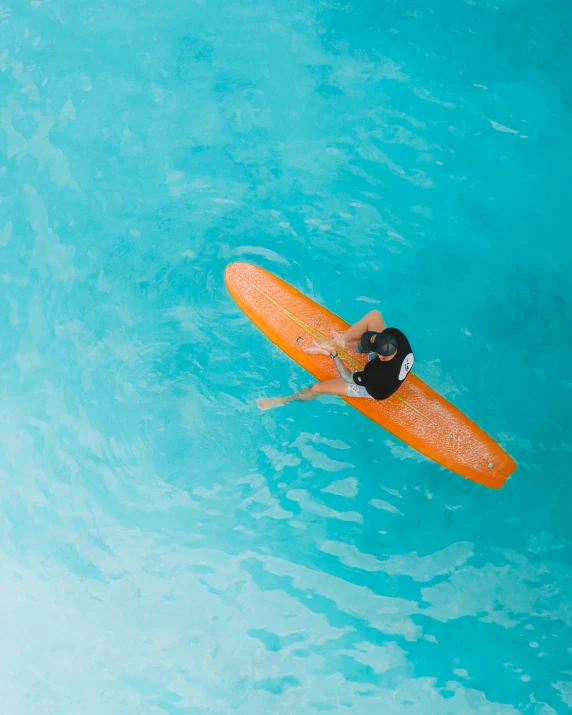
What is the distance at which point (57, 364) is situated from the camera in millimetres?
3701

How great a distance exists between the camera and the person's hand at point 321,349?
3201 mm

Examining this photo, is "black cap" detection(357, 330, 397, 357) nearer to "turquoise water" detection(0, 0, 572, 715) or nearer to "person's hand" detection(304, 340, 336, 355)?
"person's hand" detection(304, 340, 336, 355)

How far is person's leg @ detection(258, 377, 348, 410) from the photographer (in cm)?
310

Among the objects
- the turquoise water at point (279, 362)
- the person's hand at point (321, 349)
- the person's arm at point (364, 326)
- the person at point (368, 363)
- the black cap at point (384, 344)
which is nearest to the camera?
the black cap at point (384, 344)

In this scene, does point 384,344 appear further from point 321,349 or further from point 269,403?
point 269,403

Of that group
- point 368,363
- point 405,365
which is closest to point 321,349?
point 368,363

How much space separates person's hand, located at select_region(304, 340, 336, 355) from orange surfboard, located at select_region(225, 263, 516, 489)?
0.13ft

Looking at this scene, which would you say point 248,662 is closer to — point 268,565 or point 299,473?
point 268,565

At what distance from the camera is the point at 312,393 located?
10.7ft

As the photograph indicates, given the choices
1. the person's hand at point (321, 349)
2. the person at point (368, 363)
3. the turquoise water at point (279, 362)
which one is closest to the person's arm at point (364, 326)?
the person at point (368, 363)

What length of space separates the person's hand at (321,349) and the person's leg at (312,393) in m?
0.18

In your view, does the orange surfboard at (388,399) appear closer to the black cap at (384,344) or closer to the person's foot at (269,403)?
the person's foot at (269,403)

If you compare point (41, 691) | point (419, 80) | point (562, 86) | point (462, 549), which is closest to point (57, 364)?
point (41, 691)

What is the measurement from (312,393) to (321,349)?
0.28m
